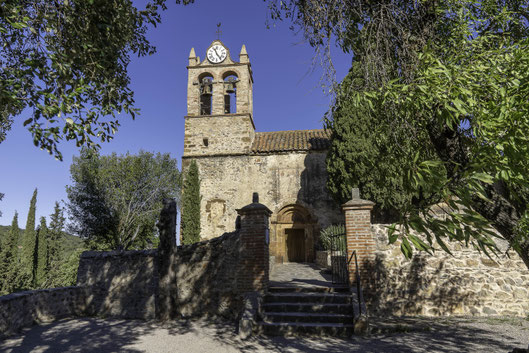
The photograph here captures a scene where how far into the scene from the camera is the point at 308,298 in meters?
7.48

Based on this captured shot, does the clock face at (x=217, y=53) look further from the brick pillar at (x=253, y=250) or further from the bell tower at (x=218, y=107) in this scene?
the brick pillar at (x=253, y=250)

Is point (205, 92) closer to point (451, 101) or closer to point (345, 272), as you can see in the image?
point (345, 272)

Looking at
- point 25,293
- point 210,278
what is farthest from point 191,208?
point 25,293

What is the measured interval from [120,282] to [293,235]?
398 inches

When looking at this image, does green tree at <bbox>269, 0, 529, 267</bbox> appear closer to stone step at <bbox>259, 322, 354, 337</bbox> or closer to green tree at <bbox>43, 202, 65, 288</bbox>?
stone step at <bbox>259, 322, 354, 337</bbox>

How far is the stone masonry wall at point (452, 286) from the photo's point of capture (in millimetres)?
7867

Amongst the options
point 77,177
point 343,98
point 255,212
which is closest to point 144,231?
point 77,177

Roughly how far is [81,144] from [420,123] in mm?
4386

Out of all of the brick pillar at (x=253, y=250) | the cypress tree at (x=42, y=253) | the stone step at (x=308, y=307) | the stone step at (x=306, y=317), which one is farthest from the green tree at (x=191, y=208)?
the cypress tree at (x=42, y=253)

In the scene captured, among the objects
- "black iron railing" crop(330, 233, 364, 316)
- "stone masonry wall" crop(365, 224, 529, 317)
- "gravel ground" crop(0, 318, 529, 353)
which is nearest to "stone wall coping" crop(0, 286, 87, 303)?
"gravel ground" crop(0, 318, 529, 353)

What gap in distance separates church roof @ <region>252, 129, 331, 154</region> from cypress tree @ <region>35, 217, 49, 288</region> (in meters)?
20.5

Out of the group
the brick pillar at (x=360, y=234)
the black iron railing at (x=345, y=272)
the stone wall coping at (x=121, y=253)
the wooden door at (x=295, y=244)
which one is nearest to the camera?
the black iron railing at (x=345, y=272)

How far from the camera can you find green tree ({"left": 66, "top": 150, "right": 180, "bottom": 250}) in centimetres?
2228

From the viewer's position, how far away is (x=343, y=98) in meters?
3.98
